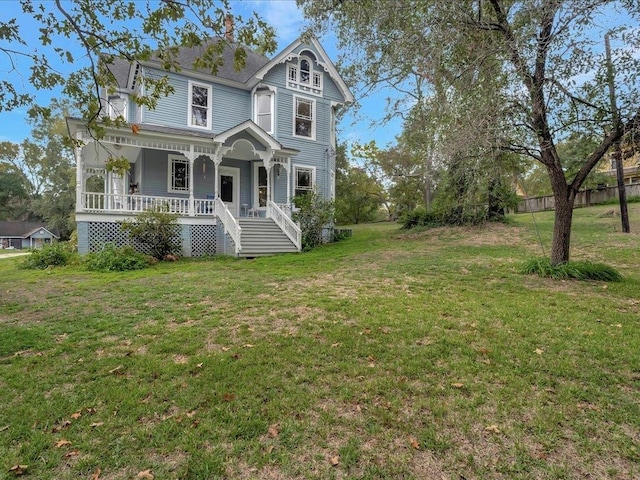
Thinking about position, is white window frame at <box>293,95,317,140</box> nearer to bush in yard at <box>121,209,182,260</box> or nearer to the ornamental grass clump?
bush in yard at <box>121,209,182,260</box>

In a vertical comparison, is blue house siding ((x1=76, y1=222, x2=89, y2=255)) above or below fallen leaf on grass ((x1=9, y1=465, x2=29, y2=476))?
above

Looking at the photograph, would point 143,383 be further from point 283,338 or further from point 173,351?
point 283,338

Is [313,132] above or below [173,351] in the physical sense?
above

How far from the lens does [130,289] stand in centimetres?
761

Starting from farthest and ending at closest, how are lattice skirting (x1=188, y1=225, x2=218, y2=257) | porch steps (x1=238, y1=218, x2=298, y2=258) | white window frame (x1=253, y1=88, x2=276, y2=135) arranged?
white window frame (x1=253, y1=88, x2=276, y2=135), lattice skirting (x1=188, y1=225, x2=218, y2=257), porch steps (x1=238, y1=218, x2=298, y2=258)

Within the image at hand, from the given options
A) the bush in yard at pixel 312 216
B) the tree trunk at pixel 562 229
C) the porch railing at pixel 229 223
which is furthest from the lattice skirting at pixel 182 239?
the tree trunk at pixel 562 229

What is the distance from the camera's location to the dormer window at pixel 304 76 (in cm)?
1697

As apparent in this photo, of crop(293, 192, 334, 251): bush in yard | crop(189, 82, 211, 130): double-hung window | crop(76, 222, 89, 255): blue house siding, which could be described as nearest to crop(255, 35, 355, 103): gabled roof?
crop(189, 82, 211, 130): double-hung window

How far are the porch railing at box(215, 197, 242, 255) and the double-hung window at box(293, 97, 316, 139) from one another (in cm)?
555

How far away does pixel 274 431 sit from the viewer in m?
2.77

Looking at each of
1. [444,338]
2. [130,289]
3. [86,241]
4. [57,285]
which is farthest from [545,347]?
[86,241]

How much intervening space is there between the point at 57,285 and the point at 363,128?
8930mm

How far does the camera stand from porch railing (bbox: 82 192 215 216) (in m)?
12.4

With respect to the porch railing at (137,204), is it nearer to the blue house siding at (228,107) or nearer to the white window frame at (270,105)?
the blue house siding at (228,107)
